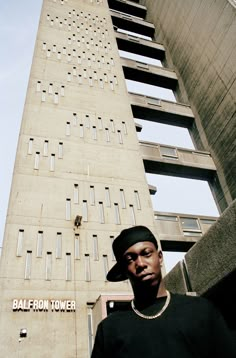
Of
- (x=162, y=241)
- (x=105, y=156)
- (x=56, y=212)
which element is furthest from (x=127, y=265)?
(x=105, y=156)

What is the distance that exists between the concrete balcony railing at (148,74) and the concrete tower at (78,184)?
0.25 feet

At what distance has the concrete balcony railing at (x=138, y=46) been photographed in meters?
23.1

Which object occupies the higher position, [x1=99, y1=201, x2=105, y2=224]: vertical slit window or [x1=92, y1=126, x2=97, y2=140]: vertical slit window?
[x1=92, y1=126, x2=97, y2=140]: vertical slit window

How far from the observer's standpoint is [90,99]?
1695cm

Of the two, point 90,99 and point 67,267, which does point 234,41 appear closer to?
point 90,99

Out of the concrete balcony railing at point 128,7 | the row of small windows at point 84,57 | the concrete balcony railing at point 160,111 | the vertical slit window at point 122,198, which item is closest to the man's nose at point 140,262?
the vertical slit window at point 122,198

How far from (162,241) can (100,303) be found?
464 cm

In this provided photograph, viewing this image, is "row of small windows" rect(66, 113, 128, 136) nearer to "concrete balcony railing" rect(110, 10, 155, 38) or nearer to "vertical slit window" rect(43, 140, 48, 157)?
"vertical slit window" rect(43, 140, 48, 157)

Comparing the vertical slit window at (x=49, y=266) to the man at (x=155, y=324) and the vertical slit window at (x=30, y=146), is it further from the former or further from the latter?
the man at (x=155, y=324)

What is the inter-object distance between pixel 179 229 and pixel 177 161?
418 cm

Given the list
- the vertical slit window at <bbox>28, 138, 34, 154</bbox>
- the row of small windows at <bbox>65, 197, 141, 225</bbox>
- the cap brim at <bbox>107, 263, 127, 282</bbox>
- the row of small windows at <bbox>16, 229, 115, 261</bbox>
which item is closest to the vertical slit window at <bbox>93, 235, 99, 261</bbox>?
the row of small windows at <bbox>16, 229, 115, 261</bbox>

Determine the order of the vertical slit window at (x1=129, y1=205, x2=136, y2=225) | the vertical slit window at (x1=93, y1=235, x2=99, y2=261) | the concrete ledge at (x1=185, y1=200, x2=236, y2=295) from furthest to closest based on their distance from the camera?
the vertical slit window at (x1=129, y1=205, x2=136, y2=225) < the vertical slit window at (x1=93, y1=235, x2=99, y2=261) < the concrete ledge at (x1=185, y1=200, x2=236, y2=295)

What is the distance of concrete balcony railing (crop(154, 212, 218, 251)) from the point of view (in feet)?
43.0

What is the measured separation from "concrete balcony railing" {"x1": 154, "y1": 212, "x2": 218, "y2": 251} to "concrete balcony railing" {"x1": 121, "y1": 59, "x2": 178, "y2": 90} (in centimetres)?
1169
